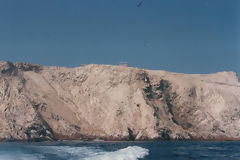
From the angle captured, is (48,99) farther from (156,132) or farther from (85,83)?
(156,132)

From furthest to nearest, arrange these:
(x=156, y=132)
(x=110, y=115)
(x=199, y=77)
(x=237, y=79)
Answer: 1. (x=237, y=79)
2. (x=199, y=77)
3. (x=110, y=115)
4. (x=156, y=132)

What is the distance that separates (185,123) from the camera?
110 metres

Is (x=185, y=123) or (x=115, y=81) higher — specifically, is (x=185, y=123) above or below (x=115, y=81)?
below

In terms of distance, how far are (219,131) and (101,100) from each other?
36.8m

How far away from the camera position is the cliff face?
97.7 meters

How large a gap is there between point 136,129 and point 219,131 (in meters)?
26.1

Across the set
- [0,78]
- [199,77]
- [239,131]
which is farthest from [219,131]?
[0,78]

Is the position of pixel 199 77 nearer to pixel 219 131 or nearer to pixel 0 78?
pixel 219 131

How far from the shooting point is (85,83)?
120m

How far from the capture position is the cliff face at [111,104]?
320 ft

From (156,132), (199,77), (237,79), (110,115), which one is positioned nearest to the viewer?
(156,132)

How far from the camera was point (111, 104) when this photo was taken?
109125mm

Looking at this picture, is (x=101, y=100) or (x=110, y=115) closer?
(x=110, y=115)

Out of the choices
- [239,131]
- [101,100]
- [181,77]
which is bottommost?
[239,131]
